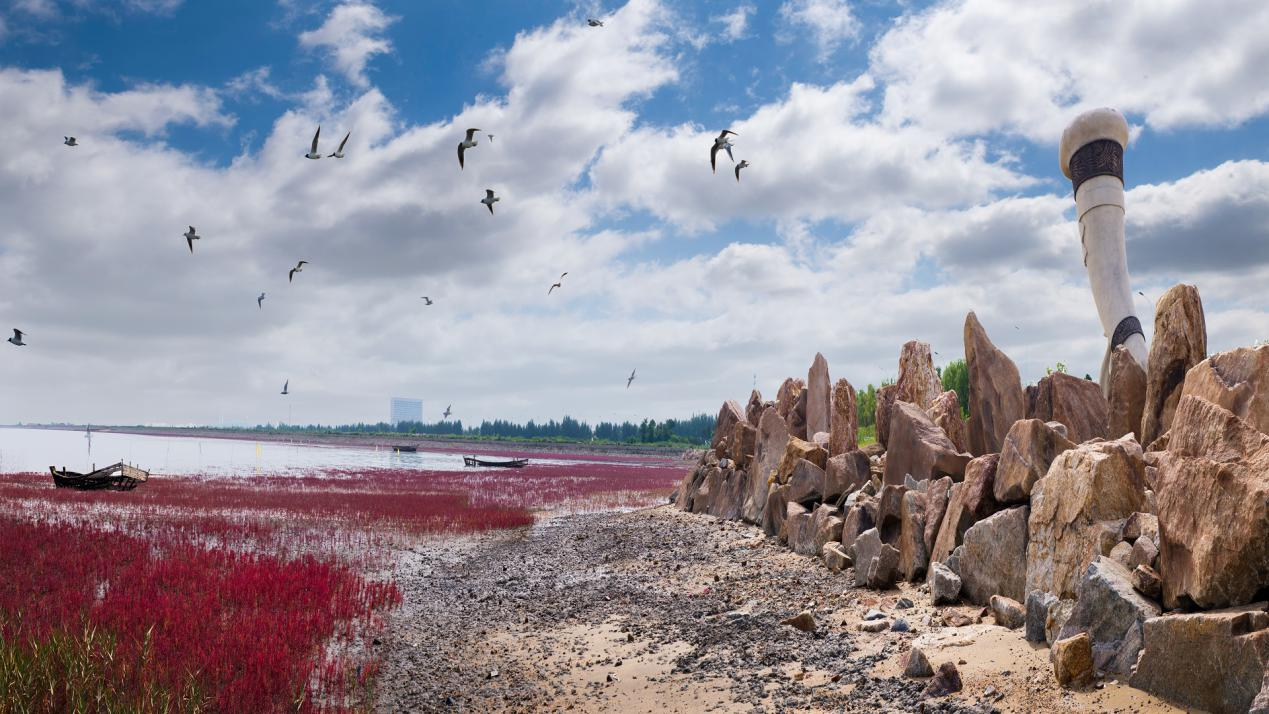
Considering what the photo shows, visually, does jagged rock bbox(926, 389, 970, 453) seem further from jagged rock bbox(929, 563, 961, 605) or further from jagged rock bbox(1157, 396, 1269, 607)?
jagged rock bbox(1157, 396, 1269, 607)

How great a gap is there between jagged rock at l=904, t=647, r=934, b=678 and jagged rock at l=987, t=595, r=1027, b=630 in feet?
3.81

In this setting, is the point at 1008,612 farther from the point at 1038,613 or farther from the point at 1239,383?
the point at 1239,383

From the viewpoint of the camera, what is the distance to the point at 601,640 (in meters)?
11.1

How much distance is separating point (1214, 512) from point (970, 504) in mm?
4169

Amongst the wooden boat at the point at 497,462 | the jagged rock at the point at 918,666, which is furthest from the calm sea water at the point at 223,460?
the jagged rock at the point at 918,666

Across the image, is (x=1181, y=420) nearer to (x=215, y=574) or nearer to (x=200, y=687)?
(x=200, y=687)

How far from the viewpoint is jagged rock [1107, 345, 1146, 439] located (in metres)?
12.1

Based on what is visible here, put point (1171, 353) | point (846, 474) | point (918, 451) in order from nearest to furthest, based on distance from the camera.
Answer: point (1171, 353) < point (918, 451) < point (846, 474)

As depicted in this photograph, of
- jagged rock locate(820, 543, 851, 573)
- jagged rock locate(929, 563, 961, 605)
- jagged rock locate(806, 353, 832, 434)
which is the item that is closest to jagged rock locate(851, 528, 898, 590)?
jagged rock locate(820, 543, 851, 573)

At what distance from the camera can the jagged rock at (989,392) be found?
13812 millimetres

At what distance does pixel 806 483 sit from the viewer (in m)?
16.5

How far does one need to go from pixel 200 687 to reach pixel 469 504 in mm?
24028

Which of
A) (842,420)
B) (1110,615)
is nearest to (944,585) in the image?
(1110,615)

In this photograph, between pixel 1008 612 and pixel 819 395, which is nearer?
pixel 1008 612
